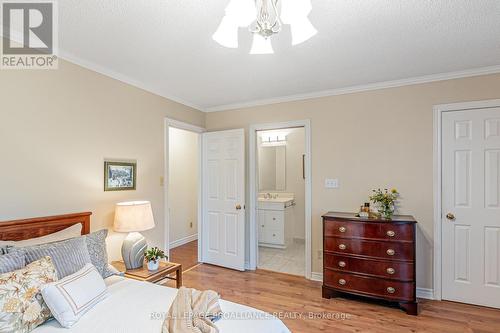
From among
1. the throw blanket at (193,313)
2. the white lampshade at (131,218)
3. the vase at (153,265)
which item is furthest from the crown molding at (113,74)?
the throw blanket at (193,313)

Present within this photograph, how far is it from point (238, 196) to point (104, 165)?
5.91 ft

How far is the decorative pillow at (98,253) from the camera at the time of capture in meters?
1.96

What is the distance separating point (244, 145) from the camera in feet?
12.4

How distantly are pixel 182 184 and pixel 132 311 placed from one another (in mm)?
3647

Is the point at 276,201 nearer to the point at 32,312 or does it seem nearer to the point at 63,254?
the point at 63,254

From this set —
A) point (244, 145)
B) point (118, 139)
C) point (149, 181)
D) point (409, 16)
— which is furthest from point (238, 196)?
point (409, 16)

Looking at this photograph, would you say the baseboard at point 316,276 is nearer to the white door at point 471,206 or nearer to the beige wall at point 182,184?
the white door at point 471,206

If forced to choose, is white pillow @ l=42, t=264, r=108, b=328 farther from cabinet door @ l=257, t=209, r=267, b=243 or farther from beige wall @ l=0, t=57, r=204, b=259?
cabinet door @ l=257, t=209, r=267, b=243

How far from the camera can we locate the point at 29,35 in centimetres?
198

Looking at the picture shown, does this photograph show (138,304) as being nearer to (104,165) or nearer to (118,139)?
(104,165)

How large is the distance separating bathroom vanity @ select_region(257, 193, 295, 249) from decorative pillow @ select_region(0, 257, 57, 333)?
3.63m

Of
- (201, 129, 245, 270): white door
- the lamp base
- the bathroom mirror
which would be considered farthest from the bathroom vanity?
the lamp base

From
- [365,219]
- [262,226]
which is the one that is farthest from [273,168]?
[365,219]

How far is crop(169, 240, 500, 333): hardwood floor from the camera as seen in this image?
2324 mm
